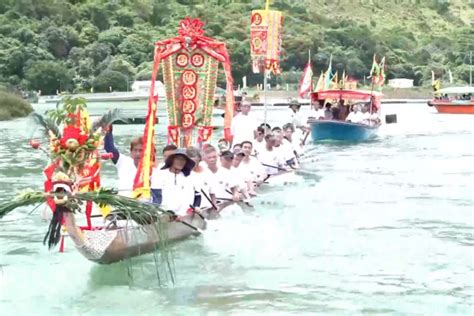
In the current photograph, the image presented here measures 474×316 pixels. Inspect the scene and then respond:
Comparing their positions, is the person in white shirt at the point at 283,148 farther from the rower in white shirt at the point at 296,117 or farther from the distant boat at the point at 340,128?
the distant boat at the point at 340,128

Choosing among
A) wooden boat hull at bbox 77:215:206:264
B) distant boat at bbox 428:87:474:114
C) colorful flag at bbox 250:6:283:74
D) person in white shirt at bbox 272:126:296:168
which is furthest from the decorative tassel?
distant boat at bbox 428:87:474:114

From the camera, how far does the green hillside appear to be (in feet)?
266

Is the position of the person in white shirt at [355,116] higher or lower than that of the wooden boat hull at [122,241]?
higher

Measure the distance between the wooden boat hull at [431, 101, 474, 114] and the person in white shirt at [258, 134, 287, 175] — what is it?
34.9m

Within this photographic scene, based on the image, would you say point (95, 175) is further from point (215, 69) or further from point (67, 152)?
point (215, 69)

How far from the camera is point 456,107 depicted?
168ft

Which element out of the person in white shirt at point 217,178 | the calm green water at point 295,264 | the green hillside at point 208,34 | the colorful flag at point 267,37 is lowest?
the calm green water at point 295,264

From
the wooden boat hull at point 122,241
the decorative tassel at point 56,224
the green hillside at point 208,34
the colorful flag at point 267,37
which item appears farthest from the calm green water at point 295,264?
the green hillside at point 208,34

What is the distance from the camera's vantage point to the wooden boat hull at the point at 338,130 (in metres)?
27.3

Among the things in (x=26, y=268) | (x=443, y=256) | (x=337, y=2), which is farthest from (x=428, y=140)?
(x=337, y=2)

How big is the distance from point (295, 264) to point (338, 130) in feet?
57.0

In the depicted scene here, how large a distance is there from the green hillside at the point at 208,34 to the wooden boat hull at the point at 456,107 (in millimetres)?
35089

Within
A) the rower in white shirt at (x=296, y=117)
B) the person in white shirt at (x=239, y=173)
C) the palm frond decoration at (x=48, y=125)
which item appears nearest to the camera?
the palm frond decoration at (x=48, y=125)

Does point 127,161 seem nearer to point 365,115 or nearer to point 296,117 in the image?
point 296,117
